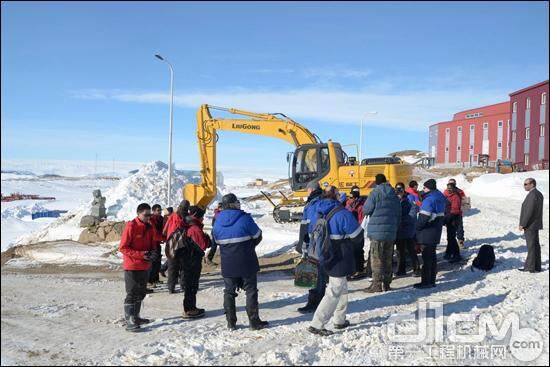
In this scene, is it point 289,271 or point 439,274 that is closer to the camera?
point 439,274

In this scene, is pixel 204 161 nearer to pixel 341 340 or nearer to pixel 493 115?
pixel 341 340

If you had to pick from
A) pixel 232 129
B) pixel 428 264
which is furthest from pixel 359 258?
pixel 232 129

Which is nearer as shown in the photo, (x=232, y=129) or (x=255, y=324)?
(x=255, y=324)

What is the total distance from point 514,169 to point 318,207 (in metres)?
32.2

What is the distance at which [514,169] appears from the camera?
3334 centimetres

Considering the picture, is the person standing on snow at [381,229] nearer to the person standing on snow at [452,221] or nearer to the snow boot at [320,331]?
the snow boot at [320,331]

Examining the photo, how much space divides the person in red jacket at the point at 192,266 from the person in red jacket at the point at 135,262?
60 centimetres

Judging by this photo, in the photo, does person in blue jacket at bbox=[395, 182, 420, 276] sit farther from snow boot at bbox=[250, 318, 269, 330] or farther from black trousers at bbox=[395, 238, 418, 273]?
snow boot at bbox=[250, 318, 269, 330]

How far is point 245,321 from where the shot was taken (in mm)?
6180

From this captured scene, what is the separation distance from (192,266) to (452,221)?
6120 mm

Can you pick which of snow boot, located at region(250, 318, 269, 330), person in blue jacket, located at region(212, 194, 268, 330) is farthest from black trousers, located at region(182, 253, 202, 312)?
snow boot, located at region(250, 318, 269, 330)

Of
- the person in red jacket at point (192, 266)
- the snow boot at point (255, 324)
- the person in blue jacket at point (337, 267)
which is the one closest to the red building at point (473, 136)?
the person in blue jacket at point (337, 267)

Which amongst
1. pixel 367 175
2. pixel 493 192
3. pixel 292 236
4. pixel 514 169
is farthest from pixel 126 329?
pixel 514 169

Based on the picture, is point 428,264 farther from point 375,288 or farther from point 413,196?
point 413,196
